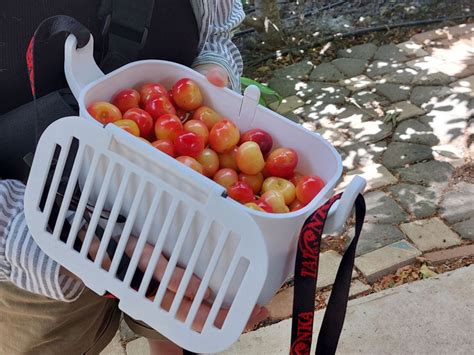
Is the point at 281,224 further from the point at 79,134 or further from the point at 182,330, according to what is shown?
the point at 79,134

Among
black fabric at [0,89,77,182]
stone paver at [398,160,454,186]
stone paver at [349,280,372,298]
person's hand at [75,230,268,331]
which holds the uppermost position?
black fabric at [0,89,77,182]

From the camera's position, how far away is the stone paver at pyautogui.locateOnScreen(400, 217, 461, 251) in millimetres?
2311

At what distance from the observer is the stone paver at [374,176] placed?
8.71 feet

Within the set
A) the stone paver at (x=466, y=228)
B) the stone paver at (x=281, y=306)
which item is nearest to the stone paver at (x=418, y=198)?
the stone paver at (x=466, y=228)

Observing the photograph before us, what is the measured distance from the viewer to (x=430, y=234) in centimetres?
236

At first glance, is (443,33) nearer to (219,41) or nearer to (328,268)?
(328,268)

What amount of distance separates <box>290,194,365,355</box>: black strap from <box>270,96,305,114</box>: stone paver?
229 cm

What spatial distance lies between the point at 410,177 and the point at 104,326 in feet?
5.51

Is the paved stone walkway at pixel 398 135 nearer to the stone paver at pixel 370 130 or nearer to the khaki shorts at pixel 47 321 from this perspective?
the stone paver at pixel 370 130

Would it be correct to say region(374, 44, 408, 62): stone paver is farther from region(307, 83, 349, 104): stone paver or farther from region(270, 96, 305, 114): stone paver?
region(270, 96, 305, 114): stone paver

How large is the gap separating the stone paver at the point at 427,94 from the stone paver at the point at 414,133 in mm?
207

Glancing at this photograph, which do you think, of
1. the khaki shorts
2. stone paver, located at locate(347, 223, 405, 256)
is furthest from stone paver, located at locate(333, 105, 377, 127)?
the khaki shorts

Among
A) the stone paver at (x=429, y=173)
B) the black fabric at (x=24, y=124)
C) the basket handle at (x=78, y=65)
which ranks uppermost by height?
the basket handle at (x=78, y=65)

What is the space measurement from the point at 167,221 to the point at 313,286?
0.25 meters
